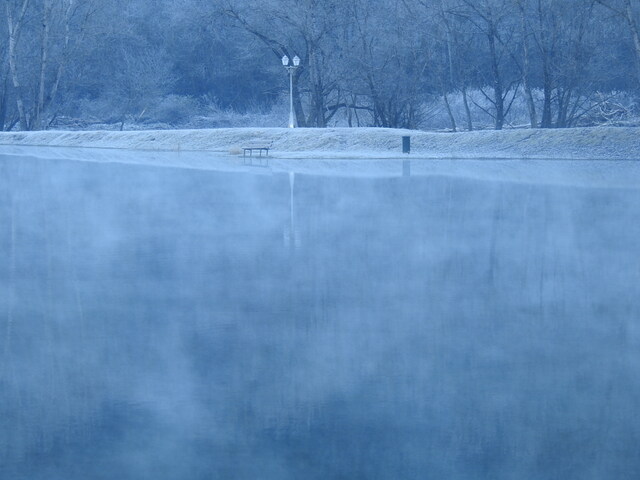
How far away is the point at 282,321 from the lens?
920cm

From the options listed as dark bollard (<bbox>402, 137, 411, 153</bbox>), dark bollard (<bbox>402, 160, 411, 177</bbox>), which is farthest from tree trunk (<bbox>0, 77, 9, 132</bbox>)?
dark bollard (<bbox>402, 160, 411, 177</bbox>)

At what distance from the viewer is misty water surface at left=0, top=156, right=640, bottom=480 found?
5.92 m

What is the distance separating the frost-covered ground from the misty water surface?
56.1 ft

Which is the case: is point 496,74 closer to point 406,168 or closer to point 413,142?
point 413,142

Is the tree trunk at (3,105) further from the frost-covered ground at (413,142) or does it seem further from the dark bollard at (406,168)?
the dark bollard at (406,168)

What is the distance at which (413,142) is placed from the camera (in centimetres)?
3569

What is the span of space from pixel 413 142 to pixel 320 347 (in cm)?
2787

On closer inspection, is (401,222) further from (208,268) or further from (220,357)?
(220,357)

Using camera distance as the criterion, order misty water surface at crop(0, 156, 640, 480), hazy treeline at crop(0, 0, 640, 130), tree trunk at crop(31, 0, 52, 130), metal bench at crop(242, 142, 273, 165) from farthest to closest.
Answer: tree trunk at crop(31, 0, 52, 130) < hazy treeline at crop(0, 0, 640, 130) < metal bench at crop(242, 142, 273, 165) < misty water surface at crop(0, 156, 640, 480)

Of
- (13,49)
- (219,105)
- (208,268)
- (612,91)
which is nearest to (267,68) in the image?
(219,105)

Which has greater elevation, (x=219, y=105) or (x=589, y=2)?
(x=589, y=2)

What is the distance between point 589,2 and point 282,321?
30.7 metres

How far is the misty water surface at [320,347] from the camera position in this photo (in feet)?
19.4

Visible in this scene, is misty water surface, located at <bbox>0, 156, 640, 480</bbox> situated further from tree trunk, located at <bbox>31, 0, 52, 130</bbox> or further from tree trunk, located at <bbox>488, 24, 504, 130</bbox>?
tree trunk, located at <bbox>31, 0, 52, 130</bbox>
